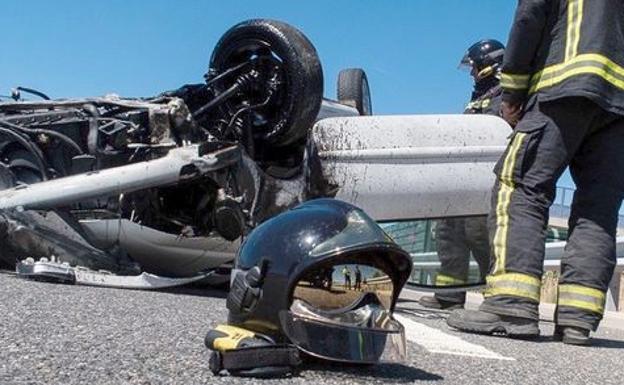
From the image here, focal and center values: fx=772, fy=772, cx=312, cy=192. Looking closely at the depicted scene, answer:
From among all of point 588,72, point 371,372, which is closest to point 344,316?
point 371,372

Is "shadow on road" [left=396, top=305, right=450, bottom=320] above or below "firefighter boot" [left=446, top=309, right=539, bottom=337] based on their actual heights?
below

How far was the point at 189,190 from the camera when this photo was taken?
4.17 m

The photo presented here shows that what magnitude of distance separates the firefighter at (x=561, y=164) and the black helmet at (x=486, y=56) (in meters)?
1.93

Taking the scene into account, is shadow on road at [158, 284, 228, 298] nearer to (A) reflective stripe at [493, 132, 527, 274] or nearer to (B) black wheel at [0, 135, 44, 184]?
(B) black wheel at [0, 135, 44, 184]

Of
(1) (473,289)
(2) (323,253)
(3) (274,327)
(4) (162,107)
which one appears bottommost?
(1) (473,289)

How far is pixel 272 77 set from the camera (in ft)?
13.7

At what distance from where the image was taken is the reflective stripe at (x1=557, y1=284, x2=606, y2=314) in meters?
3.12

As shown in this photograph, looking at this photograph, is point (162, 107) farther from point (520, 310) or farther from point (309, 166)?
point (520, 310)

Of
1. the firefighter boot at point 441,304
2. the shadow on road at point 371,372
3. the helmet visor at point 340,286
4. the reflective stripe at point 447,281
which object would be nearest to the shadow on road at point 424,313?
the reflective stripe at point 447,281

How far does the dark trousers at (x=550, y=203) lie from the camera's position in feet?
10.3

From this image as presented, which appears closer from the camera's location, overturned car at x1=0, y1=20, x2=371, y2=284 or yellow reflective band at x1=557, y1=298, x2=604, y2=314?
yellow reflective band at x1=557, y1=298, x2=604, y2=314

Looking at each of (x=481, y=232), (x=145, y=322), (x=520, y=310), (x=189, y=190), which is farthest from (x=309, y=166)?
(x=145, y=322)

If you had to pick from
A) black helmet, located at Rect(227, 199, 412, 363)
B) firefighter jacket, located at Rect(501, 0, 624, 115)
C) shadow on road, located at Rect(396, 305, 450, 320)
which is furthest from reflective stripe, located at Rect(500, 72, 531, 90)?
black helmet, located at Rect(227, 199, 412, 363)

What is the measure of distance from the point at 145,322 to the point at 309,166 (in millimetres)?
1674
